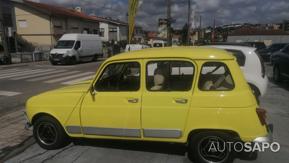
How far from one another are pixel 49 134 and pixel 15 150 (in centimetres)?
66

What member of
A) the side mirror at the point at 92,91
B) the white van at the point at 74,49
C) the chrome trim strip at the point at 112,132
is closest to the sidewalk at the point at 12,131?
the chrome trim strip at the point at 112,132

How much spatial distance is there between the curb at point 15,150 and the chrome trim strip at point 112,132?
4.38 ft

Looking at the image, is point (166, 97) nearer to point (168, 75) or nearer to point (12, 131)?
point (168, 75)

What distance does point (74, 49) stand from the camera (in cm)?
2517

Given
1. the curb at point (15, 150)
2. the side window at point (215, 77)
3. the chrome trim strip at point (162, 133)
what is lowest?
the curb at point (15, 150)

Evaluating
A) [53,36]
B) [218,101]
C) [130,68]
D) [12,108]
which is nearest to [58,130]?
[130,68]

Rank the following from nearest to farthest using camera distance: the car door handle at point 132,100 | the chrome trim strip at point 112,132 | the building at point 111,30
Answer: the car door handle at point 132,100
the chrome trim strip at point 112,132
the building at point 111,30

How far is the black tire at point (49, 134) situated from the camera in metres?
5.21

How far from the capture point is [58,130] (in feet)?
17.0

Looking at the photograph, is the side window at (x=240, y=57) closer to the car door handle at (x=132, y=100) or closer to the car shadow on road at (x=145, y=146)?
the car shadow on road at (x=145, y=146)

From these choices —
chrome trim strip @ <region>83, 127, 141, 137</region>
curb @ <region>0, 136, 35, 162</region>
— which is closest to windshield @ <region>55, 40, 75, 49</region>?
curb @ <region>0, 136, 35, 162</region>

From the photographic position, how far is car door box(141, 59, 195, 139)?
436 cm

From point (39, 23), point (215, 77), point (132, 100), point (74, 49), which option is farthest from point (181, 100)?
point (39, 23)

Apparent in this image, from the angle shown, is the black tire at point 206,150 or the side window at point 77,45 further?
the side window at point 77,45
